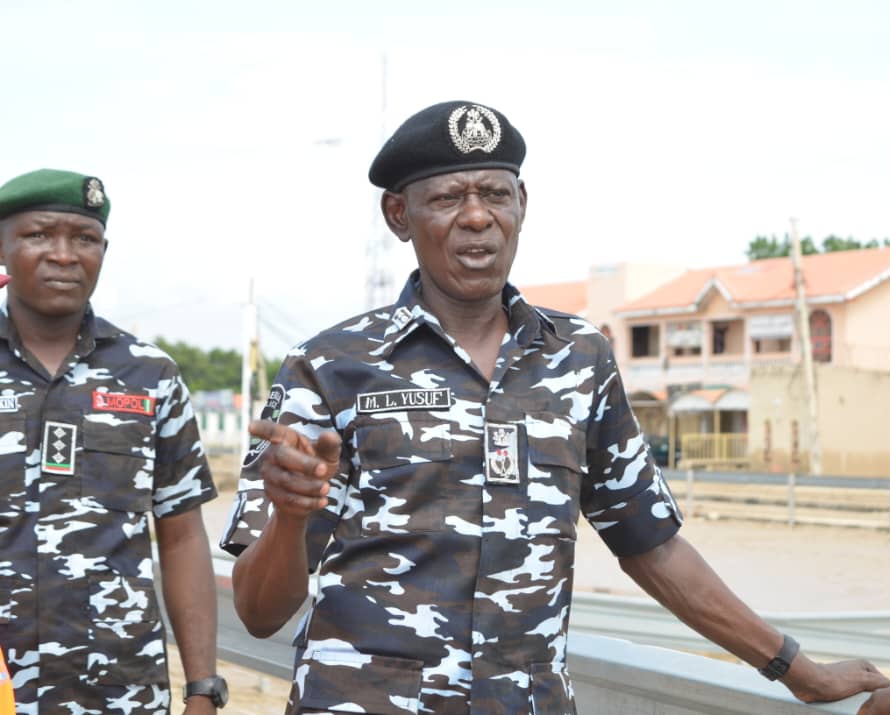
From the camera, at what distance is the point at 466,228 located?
2061 millimetres

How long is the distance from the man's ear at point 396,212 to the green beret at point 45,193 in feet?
3.44

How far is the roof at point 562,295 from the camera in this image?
47.3 metres

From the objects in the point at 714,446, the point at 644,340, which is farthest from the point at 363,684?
the point at 644,340

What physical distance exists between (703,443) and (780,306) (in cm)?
510

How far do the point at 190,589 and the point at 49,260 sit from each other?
34.0 inches

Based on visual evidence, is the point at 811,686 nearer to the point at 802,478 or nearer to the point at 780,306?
the point at 802,478

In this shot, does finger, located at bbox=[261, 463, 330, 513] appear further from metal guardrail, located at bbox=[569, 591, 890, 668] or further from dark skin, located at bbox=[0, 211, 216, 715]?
metal guardrail, located at bbox=[569, 591, 890, 668]

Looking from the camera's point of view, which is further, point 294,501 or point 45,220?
point 45,220

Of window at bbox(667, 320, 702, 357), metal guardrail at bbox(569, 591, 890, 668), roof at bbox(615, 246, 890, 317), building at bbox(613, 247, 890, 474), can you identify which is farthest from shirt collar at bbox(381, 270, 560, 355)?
window at bbox(667, 320, 702, 357)

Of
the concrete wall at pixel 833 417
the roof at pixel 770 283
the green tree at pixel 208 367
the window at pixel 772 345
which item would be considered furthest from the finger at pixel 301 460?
Result: the green tree at pixel 208 367

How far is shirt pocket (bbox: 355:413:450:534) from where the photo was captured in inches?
75.7

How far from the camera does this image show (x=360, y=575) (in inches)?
75.3

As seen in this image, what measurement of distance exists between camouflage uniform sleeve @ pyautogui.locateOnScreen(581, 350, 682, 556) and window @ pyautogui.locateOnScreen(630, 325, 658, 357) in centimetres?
4285

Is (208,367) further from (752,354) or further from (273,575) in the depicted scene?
(273,575)
